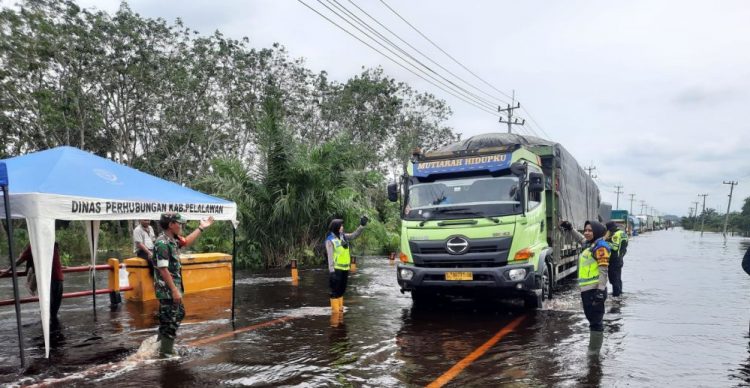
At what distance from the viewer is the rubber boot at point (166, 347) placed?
638cm

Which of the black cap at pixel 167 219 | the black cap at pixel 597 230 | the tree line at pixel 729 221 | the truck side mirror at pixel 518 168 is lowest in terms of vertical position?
the tree line at pixel 729 221

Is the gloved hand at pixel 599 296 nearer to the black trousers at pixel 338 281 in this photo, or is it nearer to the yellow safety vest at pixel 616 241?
the black trousers at pixel 338 281

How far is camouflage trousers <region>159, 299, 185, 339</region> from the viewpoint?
6312 mm

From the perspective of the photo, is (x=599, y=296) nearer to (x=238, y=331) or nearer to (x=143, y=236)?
(x=238, y=331)

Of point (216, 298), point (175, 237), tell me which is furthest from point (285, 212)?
point (175, 237)

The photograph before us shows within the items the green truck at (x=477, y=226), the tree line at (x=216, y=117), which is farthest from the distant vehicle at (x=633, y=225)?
the green truck at (x=477, y=226)

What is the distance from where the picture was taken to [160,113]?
29156 millimetres

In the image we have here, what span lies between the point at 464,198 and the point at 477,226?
29.0 inches

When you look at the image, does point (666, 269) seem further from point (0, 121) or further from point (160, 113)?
point (0, 121)

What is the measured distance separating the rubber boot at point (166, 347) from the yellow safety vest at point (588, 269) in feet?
16.7

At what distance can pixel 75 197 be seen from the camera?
6711 millimetres

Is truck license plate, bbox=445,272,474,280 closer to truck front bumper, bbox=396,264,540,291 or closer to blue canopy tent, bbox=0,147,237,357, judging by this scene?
truck front bumper, bbox=396,264,540,291

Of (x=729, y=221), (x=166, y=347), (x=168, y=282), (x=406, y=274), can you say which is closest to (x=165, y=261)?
(x=168, y=282)

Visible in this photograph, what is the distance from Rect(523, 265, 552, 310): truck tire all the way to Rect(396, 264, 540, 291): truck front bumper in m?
0.41
